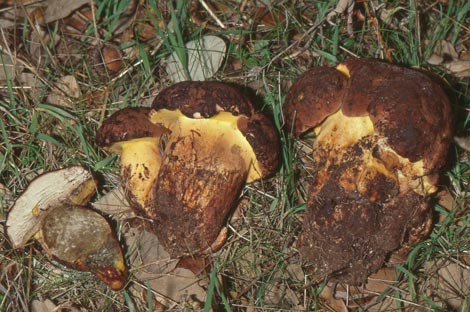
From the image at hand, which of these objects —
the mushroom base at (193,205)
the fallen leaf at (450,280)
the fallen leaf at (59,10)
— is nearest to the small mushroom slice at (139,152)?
the mushroom base at (193,205)

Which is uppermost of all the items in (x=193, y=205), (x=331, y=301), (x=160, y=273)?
(x=193, y=205)

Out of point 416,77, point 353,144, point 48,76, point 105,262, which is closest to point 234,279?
point 105,262

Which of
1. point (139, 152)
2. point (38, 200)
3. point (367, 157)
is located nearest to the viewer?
point (367, 157)

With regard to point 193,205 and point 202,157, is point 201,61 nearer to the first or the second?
point 202,157

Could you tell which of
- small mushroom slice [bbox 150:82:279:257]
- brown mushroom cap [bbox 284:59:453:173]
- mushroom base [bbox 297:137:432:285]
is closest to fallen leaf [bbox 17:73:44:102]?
small mushroom slice [bbox 150:82:279:257]

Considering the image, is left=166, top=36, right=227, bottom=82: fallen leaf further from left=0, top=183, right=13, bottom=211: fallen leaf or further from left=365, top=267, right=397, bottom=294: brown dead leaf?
left=365, top=267, right=397, bottom=294: brown dead leaf

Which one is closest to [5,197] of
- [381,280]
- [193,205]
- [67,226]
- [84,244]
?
[67,226]

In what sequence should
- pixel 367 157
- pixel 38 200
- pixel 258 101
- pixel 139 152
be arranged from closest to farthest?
1. pixel 367 157
2. pixel 139 152
3. pixel 38 200
4. pixel 258 101
